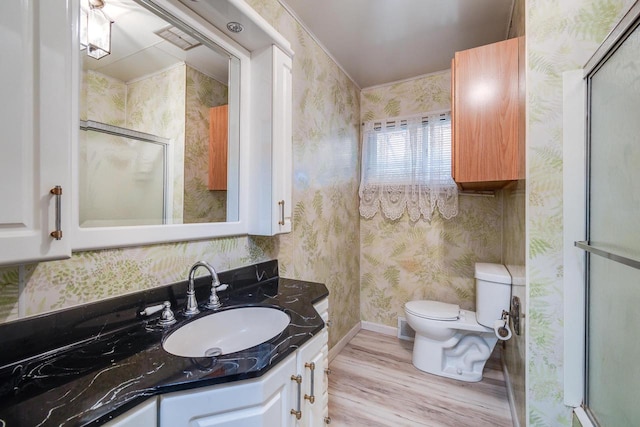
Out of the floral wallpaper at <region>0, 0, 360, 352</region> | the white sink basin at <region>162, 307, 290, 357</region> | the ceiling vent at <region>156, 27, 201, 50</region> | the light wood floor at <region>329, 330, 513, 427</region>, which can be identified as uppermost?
the ceiling vent at <region>156, 27, 201, 50</region>

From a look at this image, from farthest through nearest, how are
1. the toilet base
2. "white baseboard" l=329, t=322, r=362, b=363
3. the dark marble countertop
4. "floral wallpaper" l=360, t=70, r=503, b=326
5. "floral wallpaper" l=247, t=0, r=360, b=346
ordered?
1. "floral wallpaper" l=360, t=70, r=503, b=326
2. "white baseboard" l=329, t=322, r=362, b=363
3. the toilet base
4. "floral wallpaper" l=247, t=0, r=360, b=346
5. the dark marble countertop

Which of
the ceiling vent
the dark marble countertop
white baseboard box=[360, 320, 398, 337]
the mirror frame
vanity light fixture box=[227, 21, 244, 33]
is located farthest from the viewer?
white baseboard box=[360, 320, 398, 337]

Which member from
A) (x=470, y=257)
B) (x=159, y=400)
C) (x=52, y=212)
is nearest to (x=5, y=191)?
(x=52, y=212)

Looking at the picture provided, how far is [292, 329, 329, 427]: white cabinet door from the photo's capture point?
911 mm

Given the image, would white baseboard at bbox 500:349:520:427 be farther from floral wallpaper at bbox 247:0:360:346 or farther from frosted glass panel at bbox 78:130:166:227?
frosted glass panel at bbox 78:130:166:227

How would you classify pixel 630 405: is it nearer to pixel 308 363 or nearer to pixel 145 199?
pixel 308 363

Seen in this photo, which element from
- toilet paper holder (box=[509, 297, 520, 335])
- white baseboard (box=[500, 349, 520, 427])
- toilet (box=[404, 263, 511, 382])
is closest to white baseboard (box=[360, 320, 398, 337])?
toilet (box=[404, 263, 511, 382])

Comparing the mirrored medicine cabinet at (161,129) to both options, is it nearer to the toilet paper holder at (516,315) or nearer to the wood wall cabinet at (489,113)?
the wood wall cabinet at (489,113)

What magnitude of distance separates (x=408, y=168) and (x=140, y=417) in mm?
2441

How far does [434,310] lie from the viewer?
2.08 meters

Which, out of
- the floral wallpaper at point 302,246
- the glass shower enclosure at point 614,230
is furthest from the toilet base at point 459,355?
the glass shower enclosure at point 614,230

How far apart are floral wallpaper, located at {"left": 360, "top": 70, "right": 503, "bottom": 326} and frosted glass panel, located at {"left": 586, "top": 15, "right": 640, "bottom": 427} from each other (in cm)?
121

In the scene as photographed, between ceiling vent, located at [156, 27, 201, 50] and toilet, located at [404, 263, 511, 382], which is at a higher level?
ceiling vent, located at [156, 27, 201, 50]

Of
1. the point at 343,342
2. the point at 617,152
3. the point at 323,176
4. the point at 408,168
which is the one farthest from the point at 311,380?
the point at 408,168
